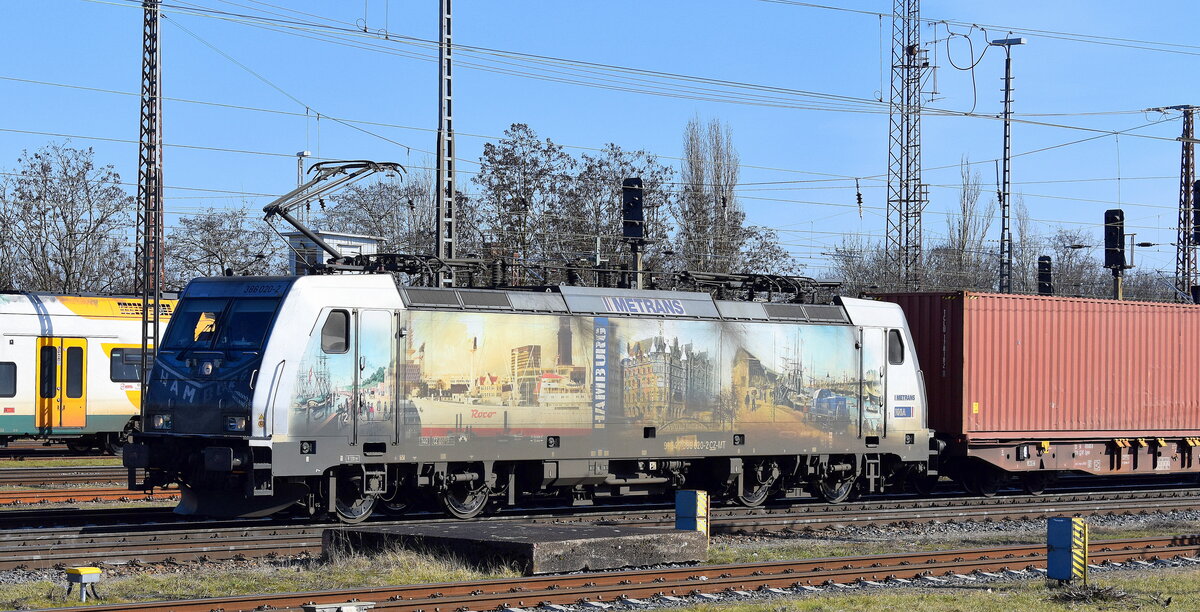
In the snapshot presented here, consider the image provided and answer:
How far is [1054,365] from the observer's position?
23.2m

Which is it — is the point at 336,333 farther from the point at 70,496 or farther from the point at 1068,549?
the point at 1068,549

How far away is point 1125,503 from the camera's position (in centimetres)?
2189

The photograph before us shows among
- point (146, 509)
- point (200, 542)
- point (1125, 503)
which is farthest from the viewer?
point (1125, 503)

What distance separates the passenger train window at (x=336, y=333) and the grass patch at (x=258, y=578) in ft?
9.63

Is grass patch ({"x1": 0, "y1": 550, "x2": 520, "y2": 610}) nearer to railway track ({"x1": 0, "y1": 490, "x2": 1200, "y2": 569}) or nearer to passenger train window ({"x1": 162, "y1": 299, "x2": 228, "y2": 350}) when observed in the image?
railway track ({"x1": 0, "y1": 490, "x2": 1200, "y2": 569})

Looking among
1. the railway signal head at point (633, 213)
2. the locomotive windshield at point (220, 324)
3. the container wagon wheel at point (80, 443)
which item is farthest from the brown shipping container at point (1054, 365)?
the container wagon wheel at point (80, 443)

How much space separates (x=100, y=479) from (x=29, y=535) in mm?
9189

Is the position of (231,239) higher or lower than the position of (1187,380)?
higher

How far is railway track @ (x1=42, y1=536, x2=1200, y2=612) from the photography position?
35.0ft

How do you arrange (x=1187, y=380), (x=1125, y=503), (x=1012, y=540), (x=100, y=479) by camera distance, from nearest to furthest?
(x=1012, y=540), (x=1125, y=503), (x=100, y=479), (x=1187, y=380)

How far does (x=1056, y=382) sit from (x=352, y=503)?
12.8m

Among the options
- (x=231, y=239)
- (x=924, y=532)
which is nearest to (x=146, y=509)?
(x=924, y=532)

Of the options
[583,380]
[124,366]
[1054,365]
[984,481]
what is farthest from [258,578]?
[124,366]

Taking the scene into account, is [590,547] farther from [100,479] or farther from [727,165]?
[727,165]
